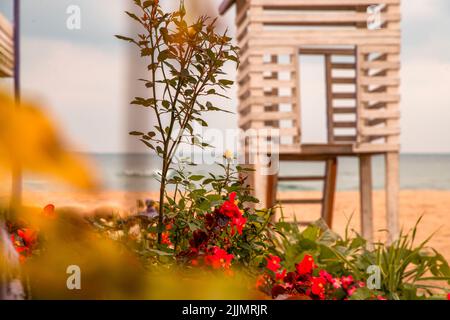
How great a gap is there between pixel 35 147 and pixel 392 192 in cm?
812

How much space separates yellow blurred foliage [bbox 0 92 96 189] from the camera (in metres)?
0.77

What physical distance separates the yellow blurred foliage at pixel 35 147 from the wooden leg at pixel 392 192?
8001 mm

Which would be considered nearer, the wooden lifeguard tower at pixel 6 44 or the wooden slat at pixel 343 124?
the wooden lifeguard tower at pixel 6 44

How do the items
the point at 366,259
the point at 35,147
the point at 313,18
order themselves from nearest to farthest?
the point at 35,147, the point at 366,259, the point at 313,18

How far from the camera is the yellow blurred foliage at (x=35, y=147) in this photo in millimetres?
774

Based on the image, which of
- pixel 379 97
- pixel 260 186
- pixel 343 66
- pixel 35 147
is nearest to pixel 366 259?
pixel 35 147

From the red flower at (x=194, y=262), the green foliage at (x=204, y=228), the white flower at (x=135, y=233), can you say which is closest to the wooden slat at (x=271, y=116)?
the white flower at (x=135, y=233)

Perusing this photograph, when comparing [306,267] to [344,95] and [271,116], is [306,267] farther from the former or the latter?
[344,95]

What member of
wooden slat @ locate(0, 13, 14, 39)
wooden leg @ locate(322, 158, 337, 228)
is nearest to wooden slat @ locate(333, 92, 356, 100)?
wooden leg @ locate(322, 158, 337, 228)

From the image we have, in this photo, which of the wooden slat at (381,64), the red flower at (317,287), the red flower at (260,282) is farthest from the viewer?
the wooden slat at (381,64)

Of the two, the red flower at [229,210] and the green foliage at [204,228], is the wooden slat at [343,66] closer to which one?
the green foliage at [204,228]

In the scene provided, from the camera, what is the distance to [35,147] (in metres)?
0.83
